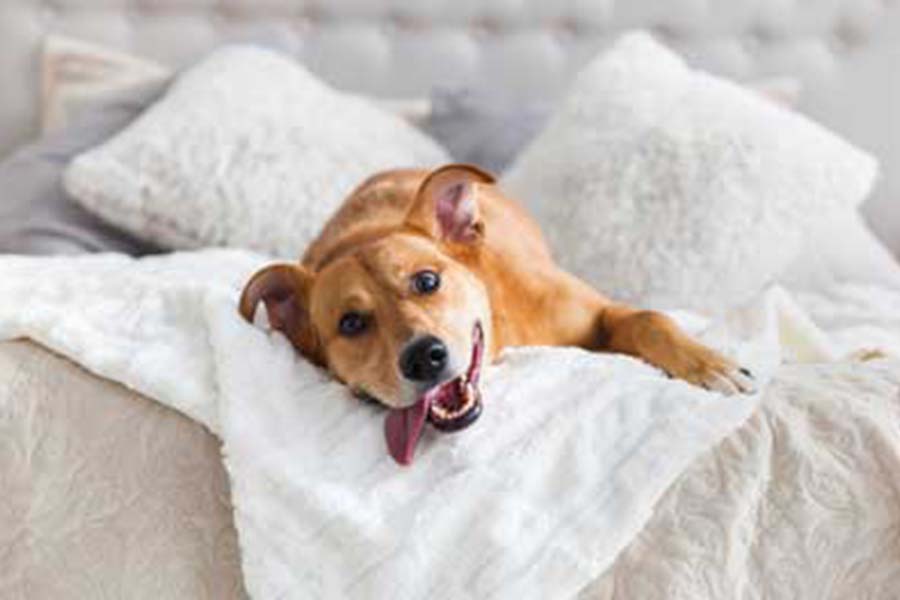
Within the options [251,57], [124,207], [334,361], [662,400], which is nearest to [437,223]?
[334,361]

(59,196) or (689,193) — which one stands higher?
(689,193)

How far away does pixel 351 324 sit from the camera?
1.47m

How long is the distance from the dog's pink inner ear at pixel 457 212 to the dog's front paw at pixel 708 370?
0.87ft

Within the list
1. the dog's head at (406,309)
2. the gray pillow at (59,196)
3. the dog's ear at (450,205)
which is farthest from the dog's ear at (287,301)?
the gray pillow at (59,196)

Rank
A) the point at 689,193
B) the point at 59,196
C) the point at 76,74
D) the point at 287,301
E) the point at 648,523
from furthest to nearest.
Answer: the point at 76,74 → the point at 59,196 → the point at 689,193 → the point at 287,301 → the point at 648,523

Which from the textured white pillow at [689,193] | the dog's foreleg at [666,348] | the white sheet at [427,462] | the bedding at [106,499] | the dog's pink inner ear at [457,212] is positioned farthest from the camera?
the textured white pillow at [689,193]

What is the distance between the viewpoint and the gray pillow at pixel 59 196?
2287 millimetres

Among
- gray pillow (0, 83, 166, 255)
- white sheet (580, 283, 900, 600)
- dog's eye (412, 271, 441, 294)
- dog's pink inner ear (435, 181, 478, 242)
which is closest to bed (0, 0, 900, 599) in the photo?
white sheet (580, 283, 900, 600)

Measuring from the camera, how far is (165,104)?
2438 mm

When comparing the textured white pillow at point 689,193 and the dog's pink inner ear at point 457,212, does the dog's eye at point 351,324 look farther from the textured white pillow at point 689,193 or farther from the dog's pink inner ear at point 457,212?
the textured white pillow at point 689,193

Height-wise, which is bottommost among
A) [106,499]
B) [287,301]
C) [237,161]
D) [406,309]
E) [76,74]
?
[76,74]

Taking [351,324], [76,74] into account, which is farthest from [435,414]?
[76,74]

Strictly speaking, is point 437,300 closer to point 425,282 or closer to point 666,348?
point 425,282

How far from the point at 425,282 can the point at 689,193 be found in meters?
0.80
